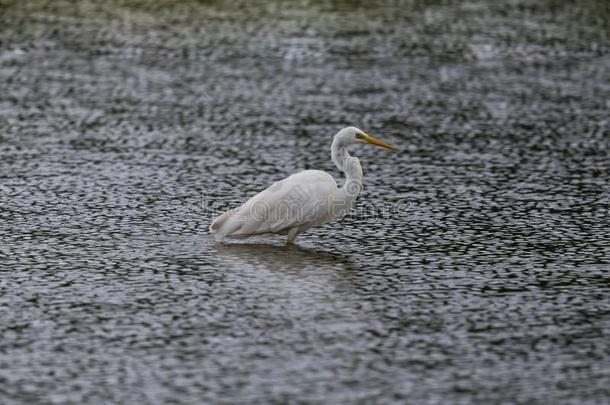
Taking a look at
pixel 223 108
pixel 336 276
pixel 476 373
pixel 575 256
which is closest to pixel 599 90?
pixel 223 108

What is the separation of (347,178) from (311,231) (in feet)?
2.37

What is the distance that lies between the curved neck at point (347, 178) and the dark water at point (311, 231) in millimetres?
360

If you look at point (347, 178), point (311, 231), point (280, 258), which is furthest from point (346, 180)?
point (280, 258)

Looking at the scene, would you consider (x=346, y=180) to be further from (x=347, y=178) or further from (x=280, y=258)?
(x=280, y=258)

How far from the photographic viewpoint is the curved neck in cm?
1040

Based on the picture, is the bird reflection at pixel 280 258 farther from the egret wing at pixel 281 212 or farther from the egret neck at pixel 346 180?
the egret neck at pixel 346 180

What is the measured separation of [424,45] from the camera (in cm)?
2036

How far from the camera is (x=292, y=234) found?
10.5m

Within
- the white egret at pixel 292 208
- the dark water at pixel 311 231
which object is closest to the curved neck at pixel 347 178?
the white egret at pixel 292 208

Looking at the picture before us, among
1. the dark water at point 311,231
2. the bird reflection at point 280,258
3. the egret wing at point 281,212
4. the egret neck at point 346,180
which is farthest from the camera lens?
the egret neck at point 346,180

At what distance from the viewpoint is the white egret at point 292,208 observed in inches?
404

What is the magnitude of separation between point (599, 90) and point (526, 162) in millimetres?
4347

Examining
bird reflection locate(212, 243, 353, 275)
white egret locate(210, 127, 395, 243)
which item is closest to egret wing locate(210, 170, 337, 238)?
white egret locate(210, 127, 395, 243)

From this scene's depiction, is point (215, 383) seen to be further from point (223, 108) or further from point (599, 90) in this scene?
point (599, 90)
